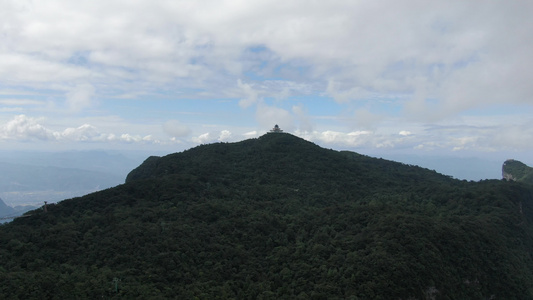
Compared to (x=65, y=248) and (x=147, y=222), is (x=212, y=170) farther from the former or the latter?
(x=65, y=248)

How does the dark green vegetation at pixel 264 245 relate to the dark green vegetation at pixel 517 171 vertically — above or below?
below

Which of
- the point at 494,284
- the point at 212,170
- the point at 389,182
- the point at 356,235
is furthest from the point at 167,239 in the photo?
the point at 389,182

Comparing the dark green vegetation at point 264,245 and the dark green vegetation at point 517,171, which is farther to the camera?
the dark green vegetation at point 517,171

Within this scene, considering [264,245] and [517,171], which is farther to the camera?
[517,171]

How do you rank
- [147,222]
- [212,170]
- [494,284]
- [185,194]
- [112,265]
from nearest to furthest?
1. [112,265]
2. [494,284]
3. [147,222]
4. [185,194]
5. [212,170]

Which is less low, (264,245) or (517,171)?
(517,171)
